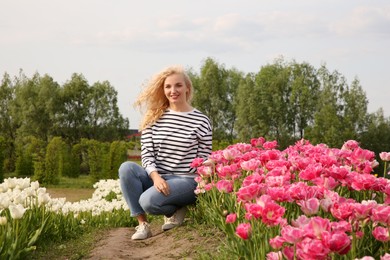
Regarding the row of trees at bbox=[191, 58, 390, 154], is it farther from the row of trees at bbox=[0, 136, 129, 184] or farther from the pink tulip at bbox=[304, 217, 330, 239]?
the pink tulip at bbox=[304, 217, 330, 239]

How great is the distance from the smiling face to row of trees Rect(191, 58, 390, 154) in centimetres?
2852

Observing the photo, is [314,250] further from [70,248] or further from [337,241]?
[70,248]

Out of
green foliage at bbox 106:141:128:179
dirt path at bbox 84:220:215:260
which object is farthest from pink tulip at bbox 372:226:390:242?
green foliage at bbox 106:141:128:179

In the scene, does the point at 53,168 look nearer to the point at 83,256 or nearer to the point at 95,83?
the point at 95,83

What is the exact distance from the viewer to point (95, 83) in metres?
44.8

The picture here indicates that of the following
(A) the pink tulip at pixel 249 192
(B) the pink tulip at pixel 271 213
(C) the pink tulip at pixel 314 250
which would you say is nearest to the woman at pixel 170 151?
(A) the pink tulip at pixel 249 192

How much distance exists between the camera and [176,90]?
6473mm

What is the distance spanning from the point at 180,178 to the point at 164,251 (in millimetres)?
1026

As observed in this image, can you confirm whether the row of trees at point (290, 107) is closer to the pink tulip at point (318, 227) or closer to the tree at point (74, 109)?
the tree at point (74, 109)

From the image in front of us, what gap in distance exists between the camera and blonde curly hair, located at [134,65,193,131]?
6641 mm

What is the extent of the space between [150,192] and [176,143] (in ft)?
2.22

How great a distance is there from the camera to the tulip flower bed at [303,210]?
282 centimetres

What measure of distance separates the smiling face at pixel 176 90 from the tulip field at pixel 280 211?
876 mm

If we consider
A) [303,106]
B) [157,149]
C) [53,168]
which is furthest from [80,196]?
[303,106]
